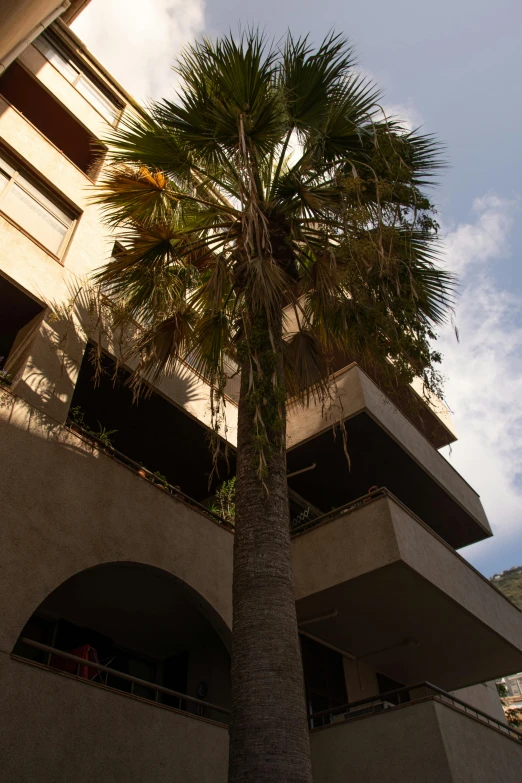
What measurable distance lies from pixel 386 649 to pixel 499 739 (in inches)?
112

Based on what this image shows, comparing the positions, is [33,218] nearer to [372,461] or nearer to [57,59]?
[57,59]

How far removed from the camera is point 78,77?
46.6ft

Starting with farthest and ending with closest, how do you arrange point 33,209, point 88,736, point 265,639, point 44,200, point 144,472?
1. point 44,200
2. point 33,209
3. point 144,472
4. point 88,736
5. point 265,639

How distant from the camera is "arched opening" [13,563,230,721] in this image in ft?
31.7

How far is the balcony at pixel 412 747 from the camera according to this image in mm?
7891

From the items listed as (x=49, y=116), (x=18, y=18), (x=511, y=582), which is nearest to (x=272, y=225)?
(x=18, y=18)

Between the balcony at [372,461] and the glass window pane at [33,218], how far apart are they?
5.73 m

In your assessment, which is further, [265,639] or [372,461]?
[372,461]

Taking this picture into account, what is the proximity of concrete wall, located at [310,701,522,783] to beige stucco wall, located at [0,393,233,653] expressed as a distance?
2382mm

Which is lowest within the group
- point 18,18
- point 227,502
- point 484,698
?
point 18,18

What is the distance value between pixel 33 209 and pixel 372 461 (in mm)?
8278

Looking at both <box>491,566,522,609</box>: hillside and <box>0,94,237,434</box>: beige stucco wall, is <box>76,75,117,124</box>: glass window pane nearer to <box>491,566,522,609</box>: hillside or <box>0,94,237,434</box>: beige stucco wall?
<box>0,94,237,434</box>: beige stucco wall

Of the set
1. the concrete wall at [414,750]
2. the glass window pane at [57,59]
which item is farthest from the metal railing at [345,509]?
the glass window pane at [57,59]

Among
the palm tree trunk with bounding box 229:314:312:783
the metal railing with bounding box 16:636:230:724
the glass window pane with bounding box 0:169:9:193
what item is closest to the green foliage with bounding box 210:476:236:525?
the metal railing with bounding box 16:636:230:724
